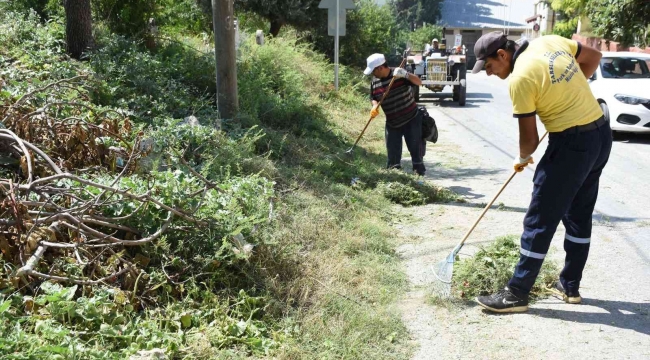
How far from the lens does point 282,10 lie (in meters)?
21.7

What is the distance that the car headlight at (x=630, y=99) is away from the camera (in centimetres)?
1162

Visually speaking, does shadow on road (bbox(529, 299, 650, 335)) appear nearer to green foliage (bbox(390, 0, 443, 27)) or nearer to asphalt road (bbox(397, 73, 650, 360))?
asphalt road (bbox(397, 73, 650, 360))

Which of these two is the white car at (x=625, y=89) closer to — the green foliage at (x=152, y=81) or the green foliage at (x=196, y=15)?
the green foliage at (x=152, y=81)

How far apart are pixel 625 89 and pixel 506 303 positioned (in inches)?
356

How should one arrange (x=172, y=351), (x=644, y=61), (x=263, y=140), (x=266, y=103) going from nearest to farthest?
(x=172, y=351) < (x=263, y=140) < (x=266, y=103) < (x=644, y=61)

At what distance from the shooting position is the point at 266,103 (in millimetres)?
10062

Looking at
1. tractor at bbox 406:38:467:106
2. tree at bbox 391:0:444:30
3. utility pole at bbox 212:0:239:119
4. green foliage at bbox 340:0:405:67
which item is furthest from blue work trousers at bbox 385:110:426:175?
tree at bbox 391:0:444:30

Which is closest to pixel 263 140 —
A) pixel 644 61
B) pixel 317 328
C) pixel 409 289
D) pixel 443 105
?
pixel 409 289

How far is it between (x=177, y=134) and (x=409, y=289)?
293cm

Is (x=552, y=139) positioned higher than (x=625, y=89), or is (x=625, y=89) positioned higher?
(x=552, y=139)

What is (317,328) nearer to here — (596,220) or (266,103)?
(596,220)

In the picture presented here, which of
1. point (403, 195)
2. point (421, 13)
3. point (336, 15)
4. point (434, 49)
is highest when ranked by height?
point (421, 13)

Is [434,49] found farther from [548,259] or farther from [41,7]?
[548,259]

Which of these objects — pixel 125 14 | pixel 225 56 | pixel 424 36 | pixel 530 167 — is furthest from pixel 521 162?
pixel 424 36
